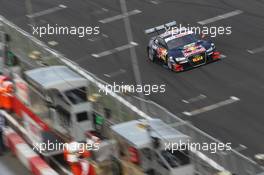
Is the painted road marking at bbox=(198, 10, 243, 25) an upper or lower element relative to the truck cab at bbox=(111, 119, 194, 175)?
lower

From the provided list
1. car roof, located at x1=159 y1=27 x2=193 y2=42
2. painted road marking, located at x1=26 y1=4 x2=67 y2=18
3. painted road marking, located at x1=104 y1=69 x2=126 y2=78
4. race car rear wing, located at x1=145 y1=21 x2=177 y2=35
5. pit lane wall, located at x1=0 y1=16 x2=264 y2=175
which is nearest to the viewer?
pit lane wall, located at x1=0 y1=16 x2=264 y2=175

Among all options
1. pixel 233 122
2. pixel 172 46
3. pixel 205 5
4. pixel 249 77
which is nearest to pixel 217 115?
pixel 233 122

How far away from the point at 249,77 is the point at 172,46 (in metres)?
3.43

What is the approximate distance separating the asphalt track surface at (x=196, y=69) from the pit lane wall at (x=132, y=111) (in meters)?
2.60

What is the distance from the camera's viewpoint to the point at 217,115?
95.5ft

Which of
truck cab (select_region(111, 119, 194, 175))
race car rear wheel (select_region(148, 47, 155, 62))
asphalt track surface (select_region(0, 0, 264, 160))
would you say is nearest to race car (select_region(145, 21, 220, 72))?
race car rear wheel (select_region(148, 47, 155, 62))

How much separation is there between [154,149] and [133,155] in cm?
67

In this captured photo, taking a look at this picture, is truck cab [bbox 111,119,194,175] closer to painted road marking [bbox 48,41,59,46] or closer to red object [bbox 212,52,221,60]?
red object [bbox 212,52,221,60]

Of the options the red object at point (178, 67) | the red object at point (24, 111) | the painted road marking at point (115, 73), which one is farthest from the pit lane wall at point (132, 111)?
the red object at point (178, 67)

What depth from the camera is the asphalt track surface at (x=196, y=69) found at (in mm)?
28828

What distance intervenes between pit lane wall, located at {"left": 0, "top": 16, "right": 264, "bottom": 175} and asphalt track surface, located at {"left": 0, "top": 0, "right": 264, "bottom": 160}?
8.52ft

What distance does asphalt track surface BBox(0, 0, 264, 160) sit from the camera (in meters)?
28.8

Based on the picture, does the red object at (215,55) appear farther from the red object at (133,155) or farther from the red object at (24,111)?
the red object at (133,155)

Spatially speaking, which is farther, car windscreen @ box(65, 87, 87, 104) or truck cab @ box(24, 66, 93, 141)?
car windscreen @ box(65, 87, 87, 104)
